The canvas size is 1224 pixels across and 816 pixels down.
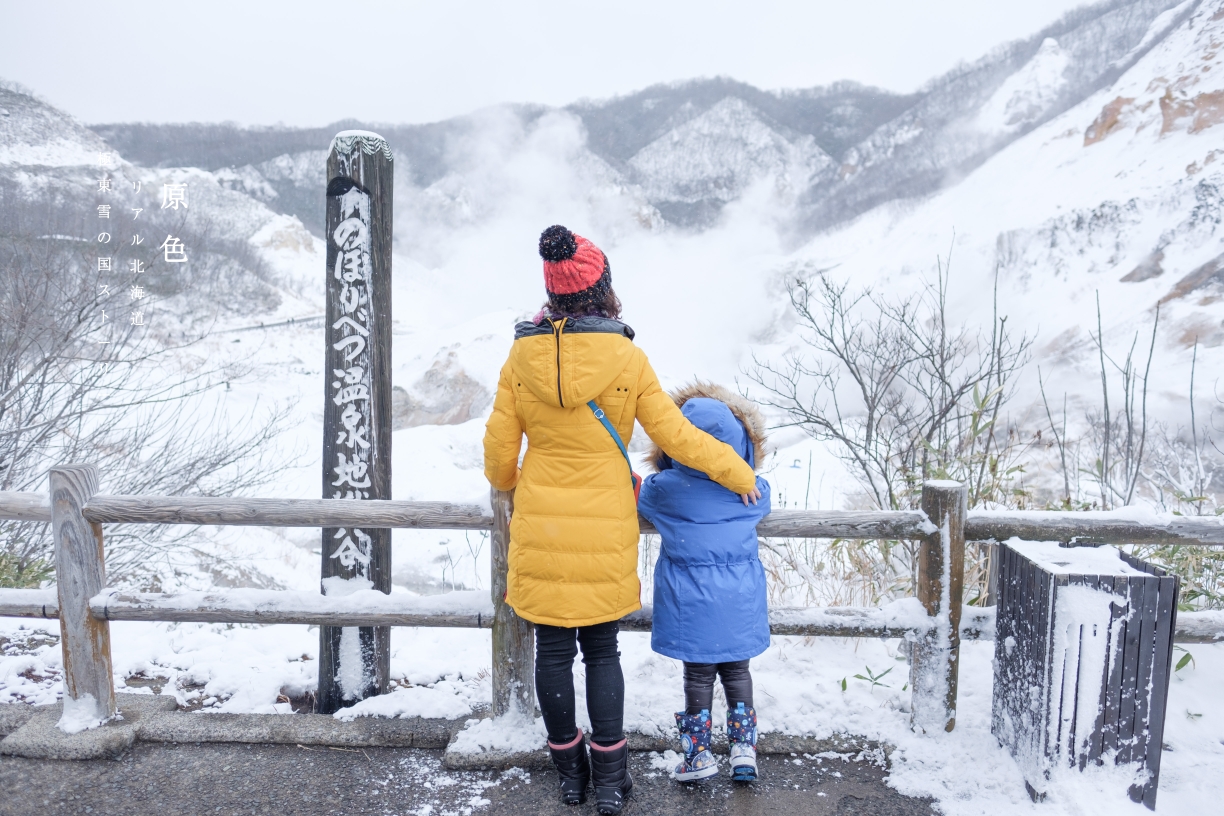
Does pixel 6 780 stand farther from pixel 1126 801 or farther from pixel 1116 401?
pixel 1116 401

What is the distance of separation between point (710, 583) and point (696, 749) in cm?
57

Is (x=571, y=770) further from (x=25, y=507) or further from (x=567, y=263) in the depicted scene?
(x=25, y=507)

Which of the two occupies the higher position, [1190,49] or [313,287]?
[1190,49]

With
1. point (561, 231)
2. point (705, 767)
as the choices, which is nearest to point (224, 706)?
point (705, 767)

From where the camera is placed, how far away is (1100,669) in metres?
1.98

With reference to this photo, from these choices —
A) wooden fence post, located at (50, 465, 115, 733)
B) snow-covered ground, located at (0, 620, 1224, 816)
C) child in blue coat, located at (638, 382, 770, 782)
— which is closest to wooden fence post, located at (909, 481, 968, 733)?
snow-covered ground, located at (0, 620, 1224, 816)

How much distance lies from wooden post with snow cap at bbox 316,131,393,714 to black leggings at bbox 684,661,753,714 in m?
1.34

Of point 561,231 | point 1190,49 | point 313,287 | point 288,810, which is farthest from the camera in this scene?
point 313,287

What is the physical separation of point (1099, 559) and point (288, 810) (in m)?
2.70

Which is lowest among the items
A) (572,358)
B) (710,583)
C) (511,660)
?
(511,660)

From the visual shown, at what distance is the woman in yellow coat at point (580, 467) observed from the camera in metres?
1.97

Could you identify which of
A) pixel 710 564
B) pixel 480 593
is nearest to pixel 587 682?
pixel 710 564

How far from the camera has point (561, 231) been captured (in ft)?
6.48

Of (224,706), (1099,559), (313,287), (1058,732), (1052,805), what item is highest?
(313,287)
